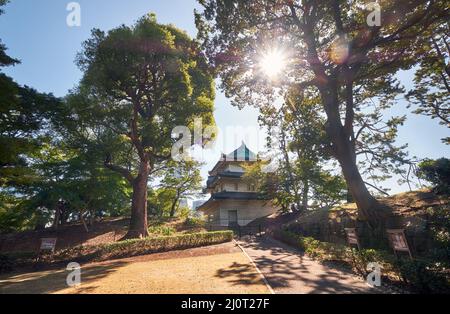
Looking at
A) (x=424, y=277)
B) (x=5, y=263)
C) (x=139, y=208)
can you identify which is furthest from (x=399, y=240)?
(x=5, y=263)

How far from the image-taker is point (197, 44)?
615 inches

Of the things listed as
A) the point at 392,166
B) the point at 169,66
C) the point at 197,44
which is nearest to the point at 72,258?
the point at 169,66

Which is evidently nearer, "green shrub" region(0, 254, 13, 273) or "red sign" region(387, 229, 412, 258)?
"red sign" region(387, 229, 412, 258)

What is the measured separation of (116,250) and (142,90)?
11.6 metres

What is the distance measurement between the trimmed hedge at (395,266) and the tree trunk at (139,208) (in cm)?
1234

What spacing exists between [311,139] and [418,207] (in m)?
6.55

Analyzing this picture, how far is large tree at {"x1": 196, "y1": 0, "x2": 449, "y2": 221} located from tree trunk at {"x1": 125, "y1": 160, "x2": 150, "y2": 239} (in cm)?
1020

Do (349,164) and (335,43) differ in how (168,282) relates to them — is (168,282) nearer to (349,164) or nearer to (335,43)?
(349,164)

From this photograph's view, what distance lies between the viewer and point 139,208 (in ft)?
63.2

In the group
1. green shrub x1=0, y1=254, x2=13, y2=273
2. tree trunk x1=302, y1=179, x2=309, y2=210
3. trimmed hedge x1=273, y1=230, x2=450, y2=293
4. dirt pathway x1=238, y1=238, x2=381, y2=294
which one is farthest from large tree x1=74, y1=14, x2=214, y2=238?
tree trunk x1=302, y1=179, x2=309, y2=210

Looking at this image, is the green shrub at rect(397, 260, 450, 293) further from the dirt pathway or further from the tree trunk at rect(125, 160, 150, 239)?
the tree trunk at rect(125, 160, 150, 239)

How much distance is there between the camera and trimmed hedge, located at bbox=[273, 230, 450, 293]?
6105mm

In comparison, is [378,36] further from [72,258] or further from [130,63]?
[72,258]

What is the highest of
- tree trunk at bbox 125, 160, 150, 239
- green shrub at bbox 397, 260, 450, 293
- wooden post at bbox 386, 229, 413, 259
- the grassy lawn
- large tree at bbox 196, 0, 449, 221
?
large tree at bbox 196, 0, 449, 221
